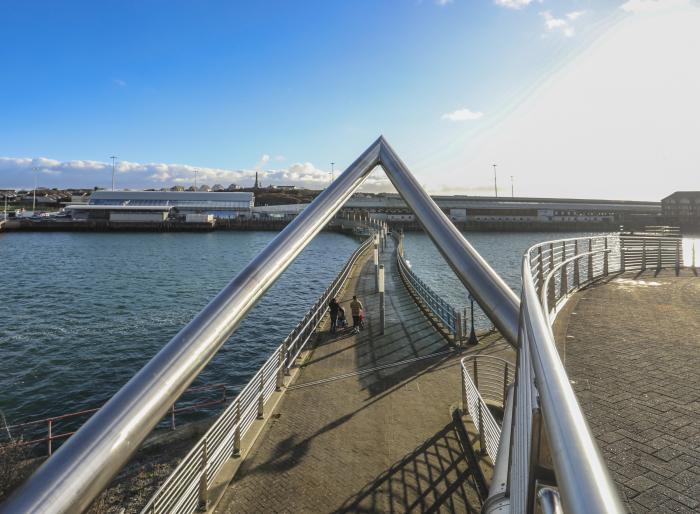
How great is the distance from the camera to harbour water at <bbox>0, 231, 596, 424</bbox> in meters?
A: 14.1

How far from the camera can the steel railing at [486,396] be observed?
5.97m

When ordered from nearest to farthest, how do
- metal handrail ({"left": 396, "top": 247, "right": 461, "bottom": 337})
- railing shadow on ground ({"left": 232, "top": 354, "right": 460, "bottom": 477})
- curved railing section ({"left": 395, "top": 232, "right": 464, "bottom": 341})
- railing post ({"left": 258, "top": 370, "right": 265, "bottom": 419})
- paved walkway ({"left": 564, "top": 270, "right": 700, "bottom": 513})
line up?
paved walkway ({"left": 564, "top": 270, "right": 700, "bottom": 513}) → railing shadow on ground ({"left": 232, "top": 354, "right": 460, "bottom": 477}) → railing post ({"left": 258, "top": 370, "right": 265, "bottom": 419}) → curved railing section ({"left": 395, "top": 232, "right": 464, "bottom": 341}) → metal handrail ({"left": 396, "top": 247, "right": 461, "bottom": 337})

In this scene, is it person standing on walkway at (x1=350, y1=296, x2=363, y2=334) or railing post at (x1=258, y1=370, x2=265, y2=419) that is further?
person standing on walkway at (x1=350, y1=296, x2=363, y2=334)

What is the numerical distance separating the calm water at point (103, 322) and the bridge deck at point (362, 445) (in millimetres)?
6074

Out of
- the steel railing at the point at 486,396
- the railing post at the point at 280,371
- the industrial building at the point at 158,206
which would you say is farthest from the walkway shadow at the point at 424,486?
the industrial building at the point at 158,206

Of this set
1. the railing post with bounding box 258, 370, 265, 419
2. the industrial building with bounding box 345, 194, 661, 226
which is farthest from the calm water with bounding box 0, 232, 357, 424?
the industrial building with bounding box 345, 194, 661, 226

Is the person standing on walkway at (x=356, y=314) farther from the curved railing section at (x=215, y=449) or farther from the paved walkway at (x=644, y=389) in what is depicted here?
the paved walkway at (x=644, y=389)

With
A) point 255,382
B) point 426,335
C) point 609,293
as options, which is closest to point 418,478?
point 255,382

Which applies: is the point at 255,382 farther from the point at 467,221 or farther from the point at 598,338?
the point at 467,221

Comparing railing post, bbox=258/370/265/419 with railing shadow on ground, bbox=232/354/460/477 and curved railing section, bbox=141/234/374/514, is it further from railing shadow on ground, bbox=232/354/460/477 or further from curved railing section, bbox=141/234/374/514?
railing shadow on ground, bbox=232/354/460/477

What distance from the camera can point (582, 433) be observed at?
2.71 feet

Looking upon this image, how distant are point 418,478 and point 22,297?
29956mm

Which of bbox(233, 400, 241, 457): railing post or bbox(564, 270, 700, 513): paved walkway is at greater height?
bbox(564, 270, 700, 513): paved walkway

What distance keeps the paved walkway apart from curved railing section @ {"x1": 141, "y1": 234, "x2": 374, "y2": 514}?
4724 millimetres
